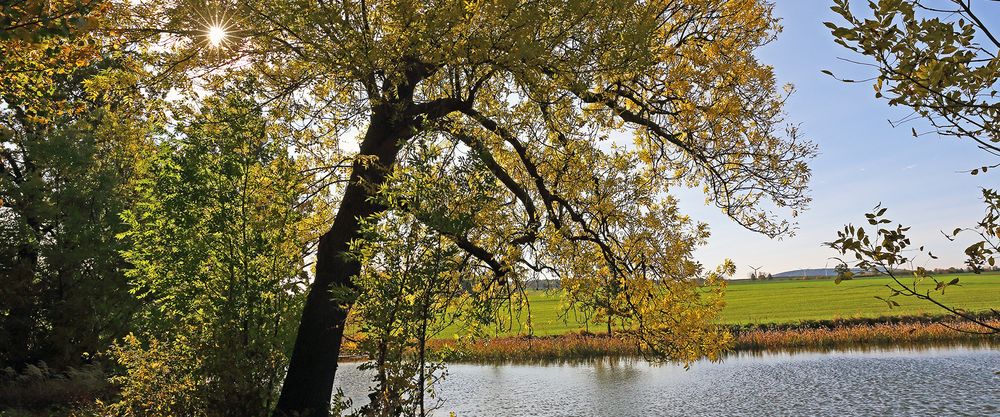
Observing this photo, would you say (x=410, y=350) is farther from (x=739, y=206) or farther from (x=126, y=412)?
(x=739, y=206)

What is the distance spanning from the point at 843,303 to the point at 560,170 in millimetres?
37267

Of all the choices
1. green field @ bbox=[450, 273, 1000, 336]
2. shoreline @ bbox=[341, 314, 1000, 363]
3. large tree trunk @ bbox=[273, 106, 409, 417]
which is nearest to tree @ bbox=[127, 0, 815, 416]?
large tree trunk @ bbox=[273, 106, 409, 417]

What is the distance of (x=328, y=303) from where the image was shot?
7965 mm

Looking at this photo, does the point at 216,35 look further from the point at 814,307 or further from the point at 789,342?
the point at 814,307

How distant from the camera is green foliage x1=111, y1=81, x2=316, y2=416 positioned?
7539 millimetres

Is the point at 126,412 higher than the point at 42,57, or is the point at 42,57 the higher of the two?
the point at 42,57

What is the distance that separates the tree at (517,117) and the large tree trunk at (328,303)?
2 cm

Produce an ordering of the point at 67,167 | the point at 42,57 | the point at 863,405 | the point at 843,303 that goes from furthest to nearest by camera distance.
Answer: the point at 843,303, the point at 67,167, the point at 863,405, the point at 42,57

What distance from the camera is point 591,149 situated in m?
8.67

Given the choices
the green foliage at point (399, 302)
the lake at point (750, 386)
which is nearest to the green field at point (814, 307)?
the lake at point (750, 386)

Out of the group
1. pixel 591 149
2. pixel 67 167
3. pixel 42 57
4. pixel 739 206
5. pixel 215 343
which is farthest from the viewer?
pixel 67 167

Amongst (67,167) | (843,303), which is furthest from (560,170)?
(843,303)

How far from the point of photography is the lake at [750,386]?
14031mm

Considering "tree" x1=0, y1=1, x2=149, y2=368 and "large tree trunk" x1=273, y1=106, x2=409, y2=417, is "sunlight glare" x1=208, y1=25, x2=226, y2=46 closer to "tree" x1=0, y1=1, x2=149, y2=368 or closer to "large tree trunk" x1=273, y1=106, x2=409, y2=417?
"large tree trunk" x1=273, y1=106, x2=409, y2=417
